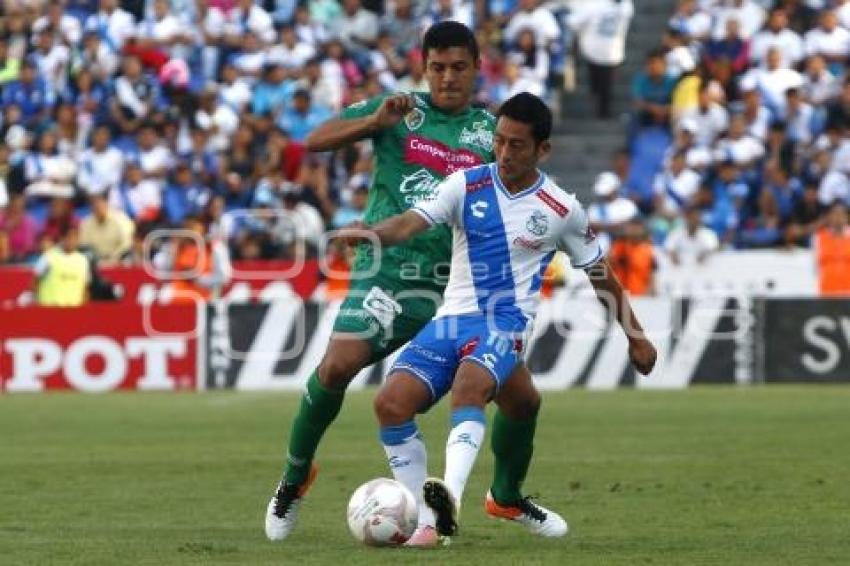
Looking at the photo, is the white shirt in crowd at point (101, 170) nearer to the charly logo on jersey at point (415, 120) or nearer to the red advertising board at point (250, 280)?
the red advertising board at point (250, 280)

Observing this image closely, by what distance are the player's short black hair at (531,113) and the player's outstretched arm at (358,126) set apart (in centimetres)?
60

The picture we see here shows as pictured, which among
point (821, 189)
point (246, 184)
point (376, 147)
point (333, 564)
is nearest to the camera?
point (333, 564)

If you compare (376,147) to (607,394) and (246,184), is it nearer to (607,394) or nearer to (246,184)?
(607,394)

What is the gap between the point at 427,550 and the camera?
Result: 31.0 feet

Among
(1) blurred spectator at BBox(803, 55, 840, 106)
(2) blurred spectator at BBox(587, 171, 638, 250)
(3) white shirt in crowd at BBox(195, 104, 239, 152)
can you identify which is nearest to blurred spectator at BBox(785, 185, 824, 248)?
(1) blurred spectator at BBox(803, 55, 840, 106)

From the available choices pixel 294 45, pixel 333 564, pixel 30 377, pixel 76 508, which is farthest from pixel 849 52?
pixel 333 564

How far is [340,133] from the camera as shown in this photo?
10.0 meters

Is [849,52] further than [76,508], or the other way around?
[849,52]

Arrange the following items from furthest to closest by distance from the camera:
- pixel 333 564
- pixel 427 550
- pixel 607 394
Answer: pixel 607 394, pixel 427 550, pixel 333 564

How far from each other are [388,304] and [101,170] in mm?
18454

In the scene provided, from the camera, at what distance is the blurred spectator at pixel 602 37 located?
28969mm

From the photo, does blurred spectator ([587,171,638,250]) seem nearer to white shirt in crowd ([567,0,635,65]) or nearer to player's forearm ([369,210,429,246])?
white shirt in crowd ([567,0,635,65])

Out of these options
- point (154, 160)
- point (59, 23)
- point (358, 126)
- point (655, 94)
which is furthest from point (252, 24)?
point (358, 126)

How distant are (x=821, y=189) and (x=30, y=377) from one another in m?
9.67
